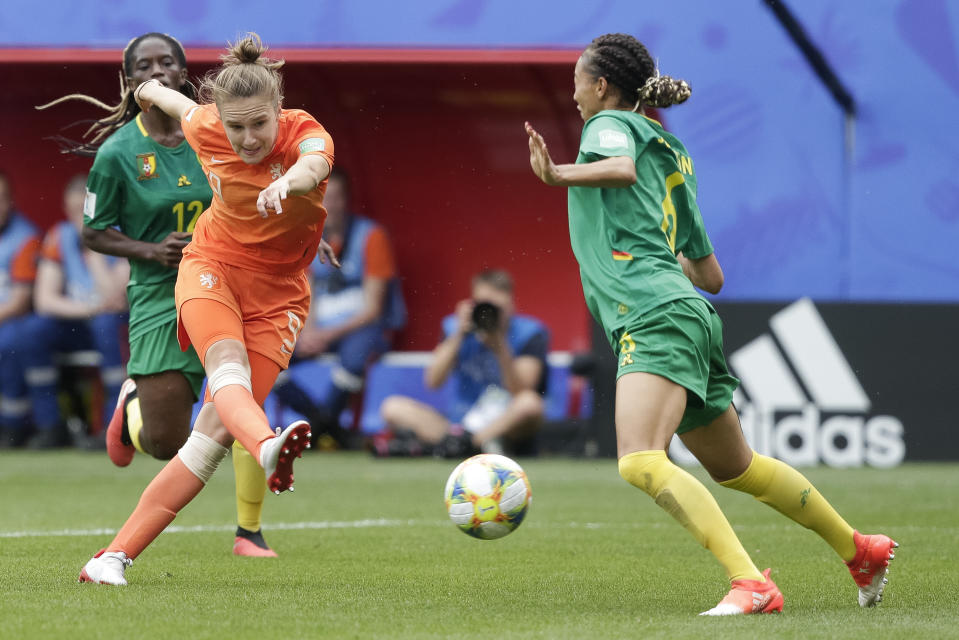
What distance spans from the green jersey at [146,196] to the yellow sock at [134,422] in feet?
1.84

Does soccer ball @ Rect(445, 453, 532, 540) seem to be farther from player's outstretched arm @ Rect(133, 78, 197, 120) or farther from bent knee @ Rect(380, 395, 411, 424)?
bent knee @ Rect(380, 395, 411, 424)

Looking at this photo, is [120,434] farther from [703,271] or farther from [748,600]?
[748,600]

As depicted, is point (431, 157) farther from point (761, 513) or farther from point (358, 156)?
point (761, 513)

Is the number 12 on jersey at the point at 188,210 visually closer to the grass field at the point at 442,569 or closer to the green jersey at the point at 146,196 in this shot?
the green jersey at the point at 146,196

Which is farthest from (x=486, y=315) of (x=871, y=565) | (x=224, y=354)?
(x=871, y=565)

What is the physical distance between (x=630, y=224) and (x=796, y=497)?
1.11 m

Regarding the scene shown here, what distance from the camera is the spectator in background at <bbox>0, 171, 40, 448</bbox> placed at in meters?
14.0

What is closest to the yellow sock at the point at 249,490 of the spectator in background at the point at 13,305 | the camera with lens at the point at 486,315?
the camera with lens at the point at 486,315

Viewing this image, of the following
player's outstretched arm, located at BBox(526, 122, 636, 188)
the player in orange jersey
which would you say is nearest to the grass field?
the player in orange jersey

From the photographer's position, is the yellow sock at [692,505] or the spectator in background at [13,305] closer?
the yellow sock at [692,505]

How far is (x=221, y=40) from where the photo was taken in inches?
522

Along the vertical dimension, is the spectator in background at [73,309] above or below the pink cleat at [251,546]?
above

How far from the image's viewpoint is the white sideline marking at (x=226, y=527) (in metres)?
7.12

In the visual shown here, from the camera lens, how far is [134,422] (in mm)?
7172
